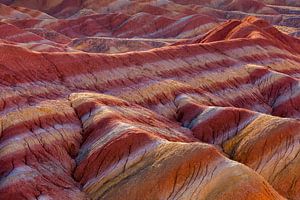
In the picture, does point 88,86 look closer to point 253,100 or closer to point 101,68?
point 101,68

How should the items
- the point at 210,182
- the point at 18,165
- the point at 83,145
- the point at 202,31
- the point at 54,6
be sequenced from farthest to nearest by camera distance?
the point at 54,6, the point at 202,31, the point at 83,145, the point at 18,165, the point at 210,182

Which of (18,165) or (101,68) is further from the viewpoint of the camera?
(101,68)

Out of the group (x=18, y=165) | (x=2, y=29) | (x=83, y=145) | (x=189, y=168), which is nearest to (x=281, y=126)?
(x=189, y=168)

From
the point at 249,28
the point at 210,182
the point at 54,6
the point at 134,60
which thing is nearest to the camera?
the point at 210,182

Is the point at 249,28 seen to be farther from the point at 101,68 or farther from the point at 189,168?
the point at 189,168

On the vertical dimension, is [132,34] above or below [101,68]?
below

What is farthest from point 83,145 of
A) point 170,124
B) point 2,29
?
point 2,29

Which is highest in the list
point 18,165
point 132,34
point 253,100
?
point 18,165
